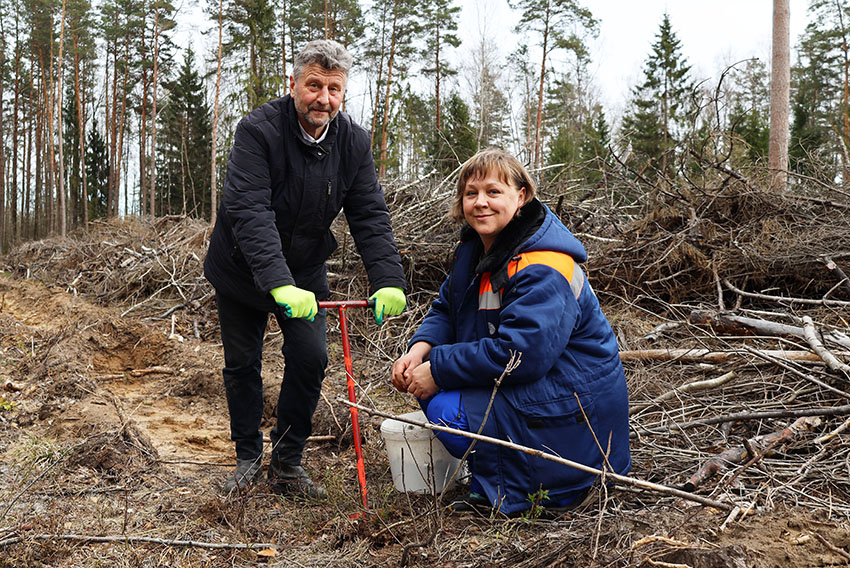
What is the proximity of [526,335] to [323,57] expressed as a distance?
144 centimetres

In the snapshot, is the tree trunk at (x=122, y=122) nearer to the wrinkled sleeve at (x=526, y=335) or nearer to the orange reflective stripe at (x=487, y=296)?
the orange reflective stripe at (x=487, y=296)

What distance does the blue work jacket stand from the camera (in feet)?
7.63

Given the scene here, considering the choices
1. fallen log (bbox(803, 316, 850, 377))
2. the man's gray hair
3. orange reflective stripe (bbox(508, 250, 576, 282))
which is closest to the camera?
orange reflective stripe (bbox(508, 250, 576, 282))

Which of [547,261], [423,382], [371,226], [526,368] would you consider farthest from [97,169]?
[526,368]

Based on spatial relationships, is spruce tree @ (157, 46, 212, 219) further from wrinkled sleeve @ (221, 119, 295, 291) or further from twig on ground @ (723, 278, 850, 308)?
wrinkled sleeve @ (221, 119, 295, 291)

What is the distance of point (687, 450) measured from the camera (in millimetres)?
2830

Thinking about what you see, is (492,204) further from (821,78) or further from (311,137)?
(821,78)

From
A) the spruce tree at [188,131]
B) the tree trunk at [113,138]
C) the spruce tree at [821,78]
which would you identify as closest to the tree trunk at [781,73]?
the spruce tree at [821,78]

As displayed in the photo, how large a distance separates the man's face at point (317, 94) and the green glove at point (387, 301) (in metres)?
0.79

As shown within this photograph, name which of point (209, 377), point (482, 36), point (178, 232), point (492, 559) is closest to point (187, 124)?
point (482, 36)

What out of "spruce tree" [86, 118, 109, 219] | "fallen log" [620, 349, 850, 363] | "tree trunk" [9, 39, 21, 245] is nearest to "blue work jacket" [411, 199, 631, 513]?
"fallen log" [620, 349, 850, 363]

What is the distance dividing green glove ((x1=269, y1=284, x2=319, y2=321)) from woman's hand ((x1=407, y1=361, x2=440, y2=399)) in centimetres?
52

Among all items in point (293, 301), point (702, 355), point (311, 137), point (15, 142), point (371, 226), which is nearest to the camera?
point (293, 301)

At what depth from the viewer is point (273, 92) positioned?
1220cm
